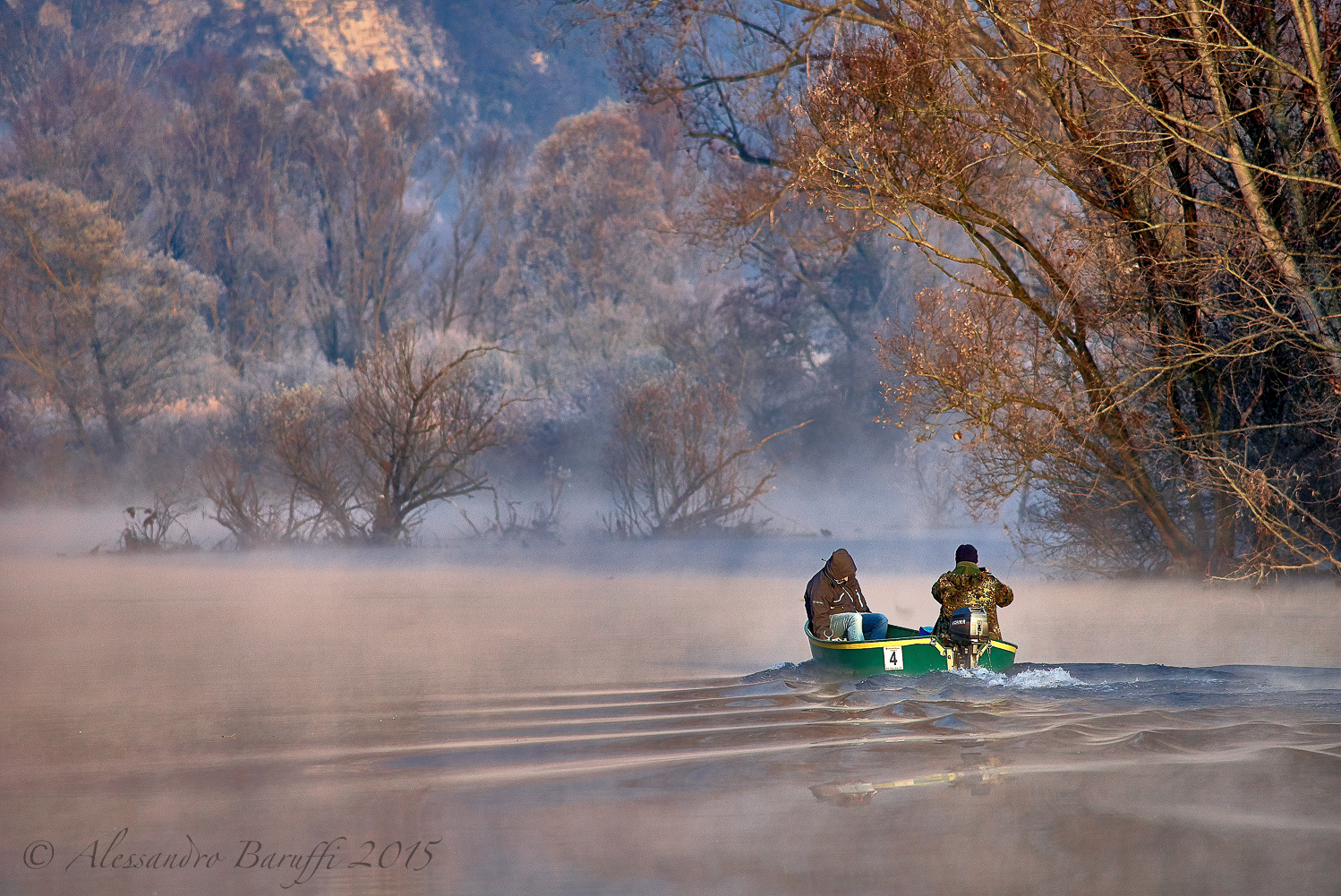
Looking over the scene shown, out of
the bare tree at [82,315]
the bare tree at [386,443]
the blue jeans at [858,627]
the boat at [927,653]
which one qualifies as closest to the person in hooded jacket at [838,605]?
the blue jeans at [858,627]

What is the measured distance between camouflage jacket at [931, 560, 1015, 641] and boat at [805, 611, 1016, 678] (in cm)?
14

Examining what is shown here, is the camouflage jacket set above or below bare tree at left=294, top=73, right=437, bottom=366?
below

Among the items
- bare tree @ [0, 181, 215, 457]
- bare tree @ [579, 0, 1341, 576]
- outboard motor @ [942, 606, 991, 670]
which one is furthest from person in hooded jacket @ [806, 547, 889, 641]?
bare tree @ [0, 181, 215, 457]

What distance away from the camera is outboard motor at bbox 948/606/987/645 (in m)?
10.2

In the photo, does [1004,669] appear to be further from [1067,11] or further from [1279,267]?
[1067,11]

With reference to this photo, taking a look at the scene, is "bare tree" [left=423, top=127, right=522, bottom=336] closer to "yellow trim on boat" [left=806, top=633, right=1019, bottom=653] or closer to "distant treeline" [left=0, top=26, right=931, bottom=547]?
"distant treeline" [left=0, top=26, right=931, bottom=547]

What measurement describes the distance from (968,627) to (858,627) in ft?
3.42

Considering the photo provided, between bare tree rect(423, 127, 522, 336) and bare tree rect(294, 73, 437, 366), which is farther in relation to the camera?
bare tree rect(423, 127, 522, 336)

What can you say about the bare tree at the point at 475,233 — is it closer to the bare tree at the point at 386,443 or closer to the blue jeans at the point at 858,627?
the bare tree at the point at 386,443

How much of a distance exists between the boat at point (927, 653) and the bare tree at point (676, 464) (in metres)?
16.3

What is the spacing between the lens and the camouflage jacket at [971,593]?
1045 cm

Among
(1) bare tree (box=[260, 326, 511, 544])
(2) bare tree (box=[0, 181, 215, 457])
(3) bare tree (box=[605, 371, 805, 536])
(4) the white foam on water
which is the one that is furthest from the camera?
(2) bare tree (box=[0, 181, 215, 457])

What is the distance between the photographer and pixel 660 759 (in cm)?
756

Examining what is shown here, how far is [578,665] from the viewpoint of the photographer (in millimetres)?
11258
